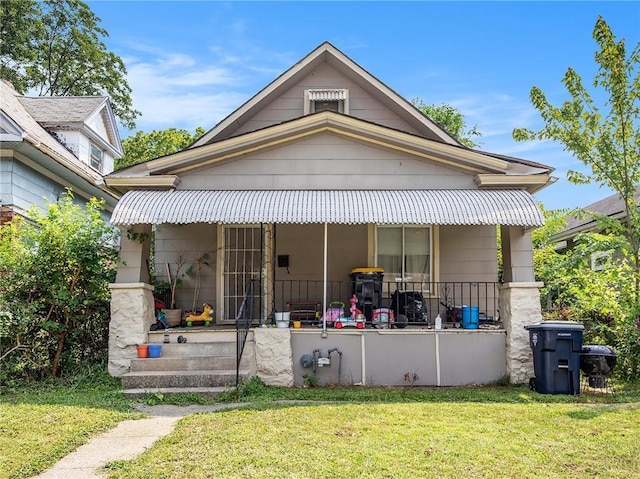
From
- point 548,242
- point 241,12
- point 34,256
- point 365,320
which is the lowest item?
point 365,320

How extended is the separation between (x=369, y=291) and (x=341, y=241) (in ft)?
5.34

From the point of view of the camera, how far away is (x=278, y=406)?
24.8ft

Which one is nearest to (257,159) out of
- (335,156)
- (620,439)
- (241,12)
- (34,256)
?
(335,156)

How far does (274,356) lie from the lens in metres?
9.30

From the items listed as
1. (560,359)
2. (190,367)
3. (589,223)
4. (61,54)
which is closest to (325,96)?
(190,367)

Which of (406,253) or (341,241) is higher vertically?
(341,241)

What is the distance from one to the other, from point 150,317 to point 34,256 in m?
2.28

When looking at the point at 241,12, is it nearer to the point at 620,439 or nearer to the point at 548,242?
the point at 620,439

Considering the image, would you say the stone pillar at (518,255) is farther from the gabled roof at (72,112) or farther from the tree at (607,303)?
the gabled roof at (72,112)

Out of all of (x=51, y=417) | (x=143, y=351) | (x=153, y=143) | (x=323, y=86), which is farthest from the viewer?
(x=153, y=143)

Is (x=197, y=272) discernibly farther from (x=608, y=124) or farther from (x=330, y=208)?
(x=608, y=124)

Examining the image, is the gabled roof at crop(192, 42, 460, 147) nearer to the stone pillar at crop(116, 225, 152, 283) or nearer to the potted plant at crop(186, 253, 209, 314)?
the potted plant at crop(186, 253, 209, 314)

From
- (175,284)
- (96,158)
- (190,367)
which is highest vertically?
(96,158)

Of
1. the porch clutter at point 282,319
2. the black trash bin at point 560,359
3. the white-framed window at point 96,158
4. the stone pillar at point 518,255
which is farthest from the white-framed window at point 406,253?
the white-framed window at point 96,158
